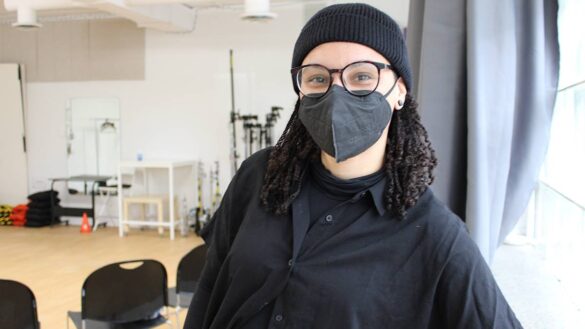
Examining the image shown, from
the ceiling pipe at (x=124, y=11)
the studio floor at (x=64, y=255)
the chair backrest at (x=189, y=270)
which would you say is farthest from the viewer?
the ceiling pipe at (x=124, y=11)

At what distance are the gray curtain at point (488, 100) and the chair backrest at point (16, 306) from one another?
209 centimetres

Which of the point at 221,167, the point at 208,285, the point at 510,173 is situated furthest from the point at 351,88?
the point at 221,167

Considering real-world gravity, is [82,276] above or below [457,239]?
below

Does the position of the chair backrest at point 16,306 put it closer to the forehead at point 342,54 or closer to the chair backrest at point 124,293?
the chair backrest at point 124,293

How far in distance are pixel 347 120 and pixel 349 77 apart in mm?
86

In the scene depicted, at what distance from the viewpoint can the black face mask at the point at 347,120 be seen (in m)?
0.95

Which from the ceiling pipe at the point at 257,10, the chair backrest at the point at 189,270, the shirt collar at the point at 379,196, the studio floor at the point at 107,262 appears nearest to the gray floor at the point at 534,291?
the studio floor at the point at 107,262

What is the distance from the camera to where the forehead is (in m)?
0.94

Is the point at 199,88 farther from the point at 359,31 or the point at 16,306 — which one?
the point at 359,31

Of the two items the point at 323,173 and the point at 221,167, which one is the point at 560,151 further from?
the point at 221,167

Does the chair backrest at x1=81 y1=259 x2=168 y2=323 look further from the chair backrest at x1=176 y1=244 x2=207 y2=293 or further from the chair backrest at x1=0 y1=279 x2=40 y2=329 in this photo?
the chair backrest at x1=0 y1=279 x2=40 y2=329

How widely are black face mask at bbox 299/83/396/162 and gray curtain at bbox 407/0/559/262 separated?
466 millimetres

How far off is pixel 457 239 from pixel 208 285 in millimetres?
A: 579

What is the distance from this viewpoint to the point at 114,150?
7.38 meters
